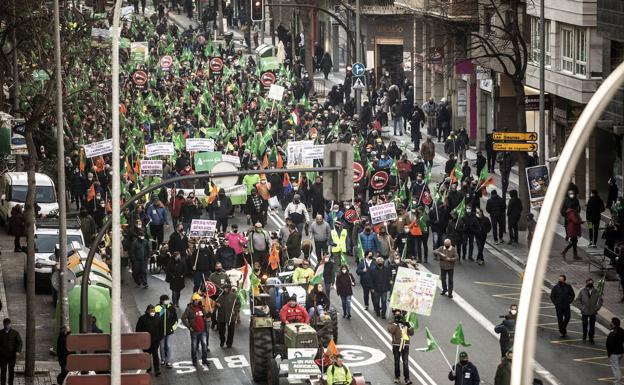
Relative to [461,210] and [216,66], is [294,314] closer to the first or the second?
[461,210]

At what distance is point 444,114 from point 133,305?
26101 mm

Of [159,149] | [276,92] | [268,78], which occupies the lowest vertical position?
[159,149]

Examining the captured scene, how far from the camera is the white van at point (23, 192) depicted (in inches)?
1720

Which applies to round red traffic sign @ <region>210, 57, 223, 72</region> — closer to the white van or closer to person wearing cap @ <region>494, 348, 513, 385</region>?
the white van

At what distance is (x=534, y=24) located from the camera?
5141 cm

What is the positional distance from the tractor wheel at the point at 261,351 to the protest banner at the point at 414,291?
2358mm

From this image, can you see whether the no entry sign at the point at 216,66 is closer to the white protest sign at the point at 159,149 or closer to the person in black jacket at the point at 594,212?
the white protest sign at the point at 159,149

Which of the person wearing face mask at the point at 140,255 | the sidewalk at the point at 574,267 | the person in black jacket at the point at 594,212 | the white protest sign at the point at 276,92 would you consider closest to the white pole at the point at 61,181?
the person wearing face mask at the point at 140,255

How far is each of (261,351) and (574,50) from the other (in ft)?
73.9

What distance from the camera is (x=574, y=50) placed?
47281 millimetres

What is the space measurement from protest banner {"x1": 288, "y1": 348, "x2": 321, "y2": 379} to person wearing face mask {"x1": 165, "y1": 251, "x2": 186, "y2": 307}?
7.45 meters

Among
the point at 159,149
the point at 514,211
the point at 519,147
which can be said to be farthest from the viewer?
the point at 159,149

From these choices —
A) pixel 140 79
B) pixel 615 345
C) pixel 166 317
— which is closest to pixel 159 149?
pixel 166 317

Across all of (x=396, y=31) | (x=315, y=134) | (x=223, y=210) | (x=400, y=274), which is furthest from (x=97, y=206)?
(x=396, y=31)
